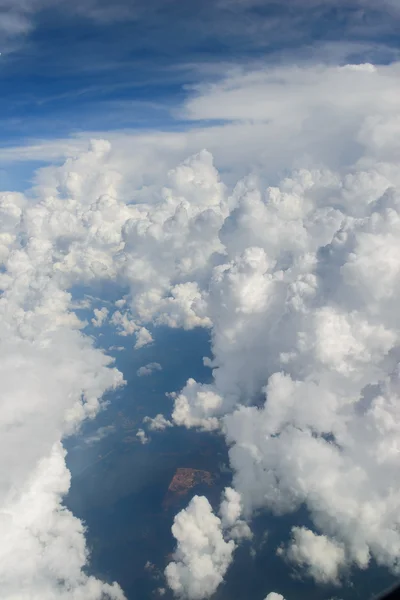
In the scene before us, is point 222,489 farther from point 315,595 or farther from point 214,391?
point 214,391

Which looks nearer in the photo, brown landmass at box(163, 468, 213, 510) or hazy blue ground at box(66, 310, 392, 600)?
hazy blue ground at box(66, 310, 392, 600)

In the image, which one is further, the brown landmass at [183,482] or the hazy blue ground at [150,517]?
the brown landmass at [183,482]

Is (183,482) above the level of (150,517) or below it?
Result: above

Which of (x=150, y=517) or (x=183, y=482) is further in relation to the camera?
(x=183, y=482)
